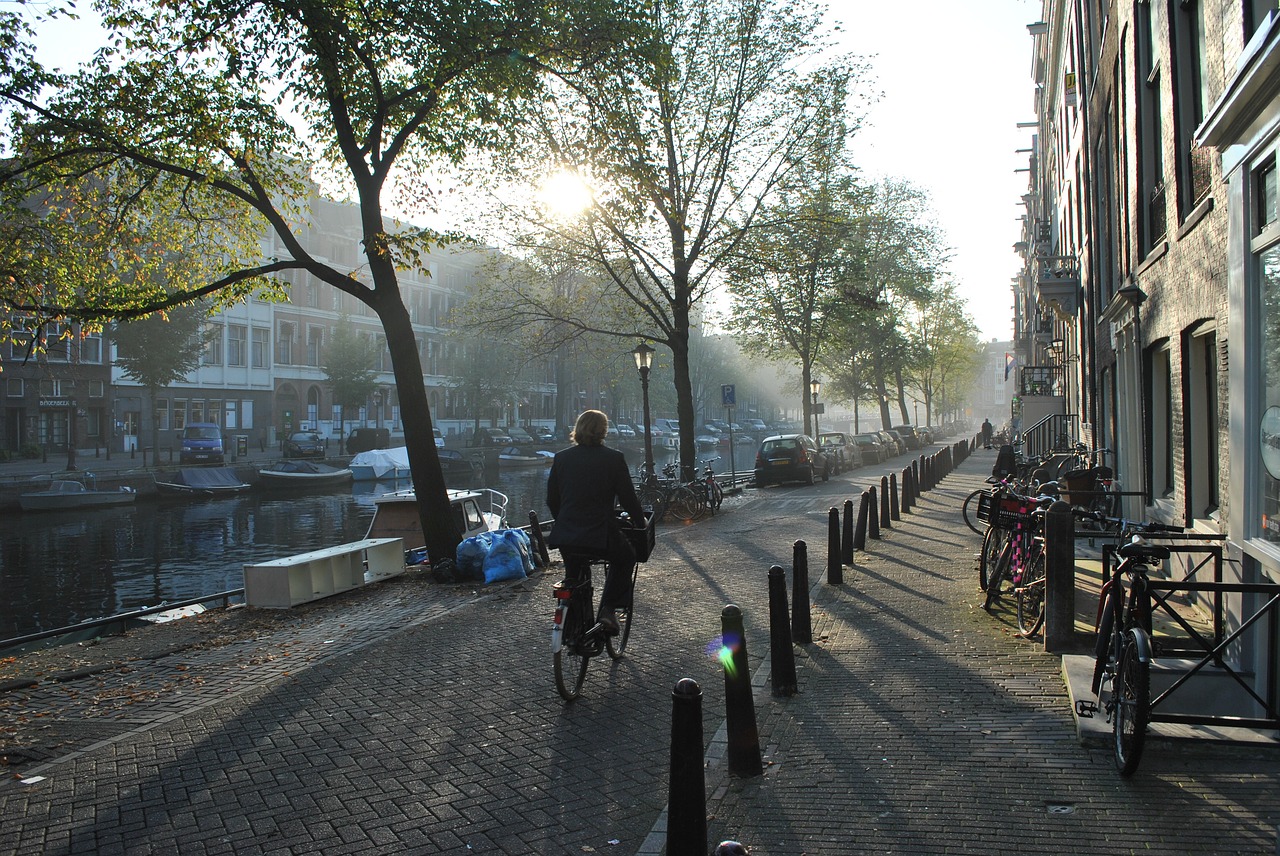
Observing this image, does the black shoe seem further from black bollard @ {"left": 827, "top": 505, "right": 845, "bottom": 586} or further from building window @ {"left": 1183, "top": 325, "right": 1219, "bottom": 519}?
building window @ {"left": 1183, "top": 325, "right": 1219, "bottom": 519}

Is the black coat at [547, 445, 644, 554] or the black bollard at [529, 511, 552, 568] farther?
the black bollard at [529, 511, 552, 568]

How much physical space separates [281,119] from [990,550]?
10.7 meters

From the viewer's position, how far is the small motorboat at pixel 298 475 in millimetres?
37781

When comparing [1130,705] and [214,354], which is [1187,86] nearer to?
[1130,705]

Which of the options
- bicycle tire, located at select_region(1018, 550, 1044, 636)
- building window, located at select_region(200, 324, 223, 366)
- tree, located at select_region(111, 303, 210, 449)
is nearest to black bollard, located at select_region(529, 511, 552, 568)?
bicycle tire, located at select_region(1018, 550, 1044, 636)

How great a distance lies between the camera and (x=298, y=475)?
126 feet

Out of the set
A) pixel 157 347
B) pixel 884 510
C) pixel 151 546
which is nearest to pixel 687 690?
pixel 884 510

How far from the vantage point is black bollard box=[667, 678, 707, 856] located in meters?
3.56

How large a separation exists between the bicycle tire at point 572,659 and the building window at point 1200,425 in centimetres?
549

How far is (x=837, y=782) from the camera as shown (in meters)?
4.64

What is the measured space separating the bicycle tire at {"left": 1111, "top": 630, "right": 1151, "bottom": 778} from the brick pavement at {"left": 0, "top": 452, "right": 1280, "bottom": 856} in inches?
5.3

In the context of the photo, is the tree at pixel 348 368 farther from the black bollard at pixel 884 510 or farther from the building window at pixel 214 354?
the black bollard at pixel 884 510

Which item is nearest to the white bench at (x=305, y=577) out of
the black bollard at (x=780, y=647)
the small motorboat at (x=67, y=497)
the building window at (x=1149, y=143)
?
the black bollard at (x=780, y=647)

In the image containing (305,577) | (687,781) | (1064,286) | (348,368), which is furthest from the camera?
(348,368)
